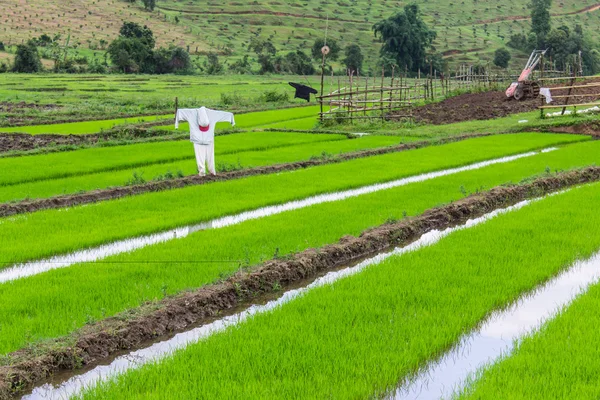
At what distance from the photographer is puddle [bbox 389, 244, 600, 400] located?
13.8 ft

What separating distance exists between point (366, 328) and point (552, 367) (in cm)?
131

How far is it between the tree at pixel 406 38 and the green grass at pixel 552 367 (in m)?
59.1

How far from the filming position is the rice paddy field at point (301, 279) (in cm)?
424

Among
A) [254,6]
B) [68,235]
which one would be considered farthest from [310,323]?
[254,6]

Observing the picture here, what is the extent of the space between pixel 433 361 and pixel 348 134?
56.1ft

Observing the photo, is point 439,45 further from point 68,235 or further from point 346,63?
point 68,235

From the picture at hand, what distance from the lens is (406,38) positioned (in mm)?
62281

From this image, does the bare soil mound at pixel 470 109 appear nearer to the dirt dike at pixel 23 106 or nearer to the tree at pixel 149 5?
the dirt dike at pixel 23 106

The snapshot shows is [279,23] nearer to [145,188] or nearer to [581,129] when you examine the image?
[581,129]

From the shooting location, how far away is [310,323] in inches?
199

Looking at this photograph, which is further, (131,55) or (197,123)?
(131,55)

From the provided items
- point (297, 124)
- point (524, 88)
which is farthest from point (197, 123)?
point (524, 88)

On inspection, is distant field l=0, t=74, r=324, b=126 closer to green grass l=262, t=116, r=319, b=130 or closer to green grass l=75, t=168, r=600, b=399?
green grass l=262, t=116, r=319, b=130

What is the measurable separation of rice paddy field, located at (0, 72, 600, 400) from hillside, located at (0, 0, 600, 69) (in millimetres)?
59866
